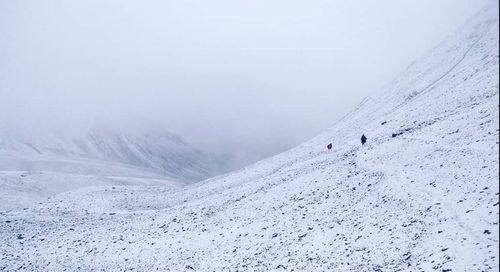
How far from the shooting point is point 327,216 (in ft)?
113

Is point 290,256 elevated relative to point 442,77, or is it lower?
lower

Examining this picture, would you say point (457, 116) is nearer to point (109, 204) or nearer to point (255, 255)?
point (255, 255)

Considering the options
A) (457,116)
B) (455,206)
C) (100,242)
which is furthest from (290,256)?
(457,116)

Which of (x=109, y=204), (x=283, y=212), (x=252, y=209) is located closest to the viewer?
(x=283, y=212)

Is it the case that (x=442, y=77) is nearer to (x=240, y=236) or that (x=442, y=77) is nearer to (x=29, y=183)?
(x=240, y=236)

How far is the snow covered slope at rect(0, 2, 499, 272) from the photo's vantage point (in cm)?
2581

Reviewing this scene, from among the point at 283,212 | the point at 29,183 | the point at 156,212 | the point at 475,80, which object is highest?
the point at 29,183

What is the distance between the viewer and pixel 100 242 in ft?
140

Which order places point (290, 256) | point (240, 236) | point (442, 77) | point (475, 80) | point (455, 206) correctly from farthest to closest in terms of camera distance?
1. point (442, 77)
2. point (475, 80)
3. point (240, 236)
4. point (290, 256)
5. point (455, 206)

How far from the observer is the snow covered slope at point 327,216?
2581cm

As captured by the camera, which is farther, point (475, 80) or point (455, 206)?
point (475, 80)

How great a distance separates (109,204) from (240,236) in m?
28.6

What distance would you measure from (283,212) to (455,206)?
1535 centimetres

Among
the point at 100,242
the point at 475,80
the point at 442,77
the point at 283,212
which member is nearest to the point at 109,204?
the point at 100,242
